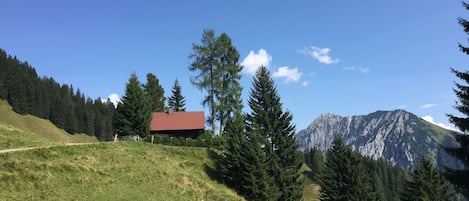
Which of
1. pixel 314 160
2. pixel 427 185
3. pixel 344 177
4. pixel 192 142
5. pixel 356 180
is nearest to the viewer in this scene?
pixel 356 180

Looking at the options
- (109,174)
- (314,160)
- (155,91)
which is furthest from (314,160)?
(109,174)

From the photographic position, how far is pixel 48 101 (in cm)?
12456

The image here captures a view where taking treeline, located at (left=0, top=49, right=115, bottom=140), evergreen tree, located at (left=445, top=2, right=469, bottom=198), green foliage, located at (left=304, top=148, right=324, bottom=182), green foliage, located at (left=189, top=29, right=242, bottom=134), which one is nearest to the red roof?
green foliage, located at (left=189, top=29, right=242, bottom=134)

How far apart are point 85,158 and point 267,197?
17.9 meters

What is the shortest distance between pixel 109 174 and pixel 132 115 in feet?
67.7

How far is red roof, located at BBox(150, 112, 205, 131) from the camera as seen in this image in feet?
205

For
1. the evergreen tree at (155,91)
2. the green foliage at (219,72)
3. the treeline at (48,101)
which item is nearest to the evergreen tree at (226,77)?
the green foliage at (219,72)

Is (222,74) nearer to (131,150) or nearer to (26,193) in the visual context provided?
(131,150)

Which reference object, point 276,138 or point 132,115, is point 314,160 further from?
point 276,138

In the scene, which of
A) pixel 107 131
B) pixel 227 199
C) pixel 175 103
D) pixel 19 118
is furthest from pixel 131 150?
pixel 107 131

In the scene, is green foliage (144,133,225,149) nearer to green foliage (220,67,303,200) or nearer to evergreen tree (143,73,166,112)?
green foliage (220,67,303,200)

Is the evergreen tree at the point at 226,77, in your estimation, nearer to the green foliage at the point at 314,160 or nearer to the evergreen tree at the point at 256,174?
the evergreen tree at the point at 256,174

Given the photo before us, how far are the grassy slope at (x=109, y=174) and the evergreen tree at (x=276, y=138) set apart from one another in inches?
213

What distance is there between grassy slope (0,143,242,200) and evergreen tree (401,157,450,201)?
71.0 ft
